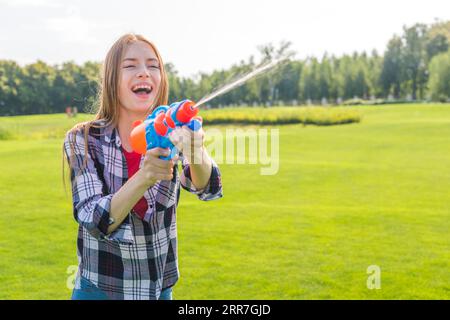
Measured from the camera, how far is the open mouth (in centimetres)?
184

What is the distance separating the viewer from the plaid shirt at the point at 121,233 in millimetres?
1766

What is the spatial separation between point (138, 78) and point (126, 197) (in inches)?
17.0

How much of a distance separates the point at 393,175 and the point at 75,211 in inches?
434

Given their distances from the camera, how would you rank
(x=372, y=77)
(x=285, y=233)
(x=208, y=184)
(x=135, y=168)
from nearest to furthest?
(x=135, y=168) → (x=208, y=184) → (x=285, y=233) → (x=372, y=77)

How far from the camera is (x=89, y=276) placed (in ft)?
6.10

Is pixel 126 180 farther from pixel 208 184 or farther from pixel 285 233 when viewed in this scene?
pixel 285 233

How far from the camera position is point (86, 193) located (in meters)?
1.71

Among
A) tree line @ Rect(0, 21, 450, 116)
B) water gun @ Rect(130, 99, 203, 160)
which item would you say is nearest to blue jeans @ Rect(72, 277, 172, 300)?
water gun @ Rect(130, 99, 203, 160)

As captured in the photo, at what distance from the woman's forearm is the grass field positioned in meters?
3.29

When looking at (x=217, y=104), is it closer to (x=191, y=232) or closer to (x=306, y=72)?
(x=306, y=72)

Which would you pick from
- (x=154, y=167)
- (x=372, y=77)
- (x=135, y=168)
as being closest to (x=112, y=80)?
(x=135, y=168)

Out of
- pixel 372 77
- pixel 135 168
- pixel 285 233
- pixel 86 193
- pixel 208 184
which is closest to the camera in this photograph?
pixel 86 193

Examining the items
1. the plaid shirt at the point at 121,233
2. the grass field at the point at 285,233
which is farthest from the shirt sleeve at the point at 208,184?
the grass field at the point at 285,233

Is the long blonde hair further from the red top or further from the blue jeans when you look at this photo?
the blue jeans
